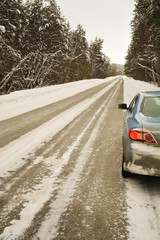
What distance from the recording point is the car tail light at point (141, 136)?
286 centimetres

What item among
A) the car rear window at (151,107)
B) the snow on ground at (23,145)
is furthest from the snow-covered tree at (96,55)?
the car rear window at (151,107)

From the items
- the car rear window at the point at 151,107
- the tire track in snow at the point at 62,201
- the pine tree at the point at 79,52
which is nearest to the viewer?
the tire track in snow at the point at 62,201

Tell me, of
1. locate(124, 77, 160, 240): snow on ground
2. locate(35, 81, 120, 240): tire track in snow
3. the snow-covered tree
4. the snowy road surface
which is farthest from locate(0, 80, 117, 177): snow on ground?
the snow-covered tree

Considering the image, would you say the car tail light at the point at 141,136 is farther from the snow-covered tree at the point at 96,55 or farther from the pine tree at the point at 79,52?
the snow-covered tree at the point at 96,55

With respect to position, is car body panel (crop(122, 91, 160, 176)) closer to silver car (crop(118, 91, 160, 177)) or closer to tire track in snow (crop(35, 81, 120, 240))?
silver car (crop(118, 91, 160, 177))

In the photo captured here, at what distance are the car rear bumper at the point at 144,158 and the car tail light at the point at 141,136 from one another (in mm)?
70

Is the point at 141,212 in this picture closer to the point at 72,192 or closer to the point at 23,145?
the point at 72,192

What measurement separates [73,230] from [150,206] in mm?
1113

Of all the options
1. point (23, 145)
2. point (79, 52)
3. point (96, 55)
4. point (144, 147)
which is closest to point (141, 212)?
point (144, 147)

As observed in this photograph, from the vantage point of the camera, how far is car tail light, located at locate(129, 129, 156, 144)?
2.86 m

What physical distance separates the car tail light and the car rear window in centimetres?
55

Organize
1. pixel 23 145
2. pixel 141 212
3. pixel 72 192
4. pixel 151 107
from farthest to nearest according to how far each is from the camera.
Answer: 1. pixel 23 145
2. pixel 151 107
3. pixel 72 192
4. pixel 141 212

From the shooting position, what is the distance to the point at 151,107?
374 cm

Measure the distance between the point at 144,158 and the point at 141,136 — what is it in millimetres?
307
